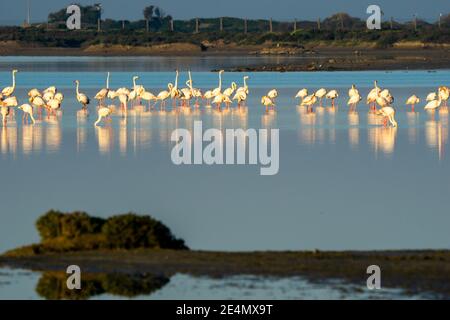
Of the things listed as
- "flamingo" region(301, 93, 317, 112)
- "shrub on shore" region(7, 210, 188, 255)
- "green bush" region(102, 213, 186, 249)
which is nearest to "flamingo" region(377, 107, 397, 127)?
"flamingo" region(301, 93, 317, 112)

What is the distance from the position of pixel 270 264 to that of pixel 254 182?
602 cm

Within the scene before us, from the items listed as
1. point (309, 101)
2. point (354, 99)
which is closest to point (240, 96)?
point (309, 101)

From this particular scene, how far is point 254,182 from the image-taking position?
17.2 m

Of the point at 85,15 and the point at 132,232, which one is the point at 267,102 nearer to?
the point at 132,232

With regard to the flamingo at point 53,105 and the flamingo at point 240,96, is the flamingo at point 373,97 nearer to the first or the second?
the flamingo at point 240,96

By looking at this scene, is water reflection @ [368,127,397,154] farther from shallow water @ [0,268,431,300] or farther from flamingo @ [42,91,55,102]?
shallow water @ [0,268,431,300]

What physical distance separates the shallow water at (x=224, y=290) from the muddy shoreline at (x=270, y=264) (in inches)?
7.5

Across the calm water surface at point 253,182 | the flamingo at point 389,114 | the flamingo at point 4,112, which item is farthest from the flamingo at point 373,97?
the flamingo at point 4,112

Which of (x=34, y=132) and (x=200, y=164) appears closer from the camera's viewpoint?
(x=200, y=164)

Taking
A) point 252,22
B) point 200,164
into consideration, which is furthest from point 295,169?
point 252,22

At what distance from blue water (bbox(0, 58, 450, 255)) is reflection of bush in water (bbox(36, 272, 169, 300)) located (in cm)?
188

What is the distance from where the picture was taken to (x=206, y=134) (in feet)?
81.6
